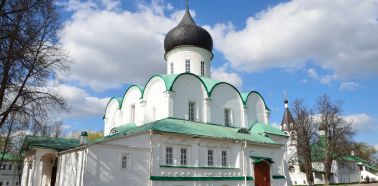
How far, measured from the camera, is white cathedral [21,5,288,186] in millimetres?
15664

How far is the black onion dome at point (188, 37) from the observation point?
25.1 m

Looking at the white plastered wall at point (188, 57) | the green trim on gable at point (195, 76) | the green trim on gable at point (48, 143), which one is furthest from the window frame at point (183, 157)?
the white plastered wall at point (188, 57)

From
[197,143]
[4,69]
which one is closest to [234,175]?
[197,143]

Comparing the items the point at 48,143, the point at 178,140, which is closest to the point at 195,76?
the point at 178,140

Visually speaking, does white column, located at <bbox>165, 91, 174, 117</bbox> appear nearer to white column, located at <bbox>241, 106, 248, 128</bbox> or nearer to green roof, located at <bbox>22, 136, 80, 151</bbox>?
green roof, located at <bbox>22, 136, 80, 151</bbox>

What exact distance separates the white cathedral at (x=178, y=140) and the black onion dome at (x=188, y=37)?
0.08m

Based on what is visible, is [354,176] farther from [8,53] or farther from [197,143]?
[8,53]

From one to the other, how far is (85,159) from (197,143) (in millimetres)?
6534

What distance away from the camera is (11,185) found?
43.3 m

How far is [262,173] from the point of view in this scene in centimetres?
2092

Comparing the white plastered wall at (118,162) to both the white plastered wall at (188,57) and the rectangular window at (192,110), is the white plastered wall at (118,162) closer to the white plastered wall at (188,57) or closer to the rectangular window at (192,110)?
the rectangular window at (192,110)

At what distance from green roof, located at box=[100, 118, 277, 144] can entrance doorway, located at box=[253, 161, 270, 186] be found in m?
1.47

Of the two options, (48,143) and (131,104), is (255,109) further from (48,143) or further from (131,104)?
(48,143)

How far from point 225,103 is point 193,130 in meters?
5.19
